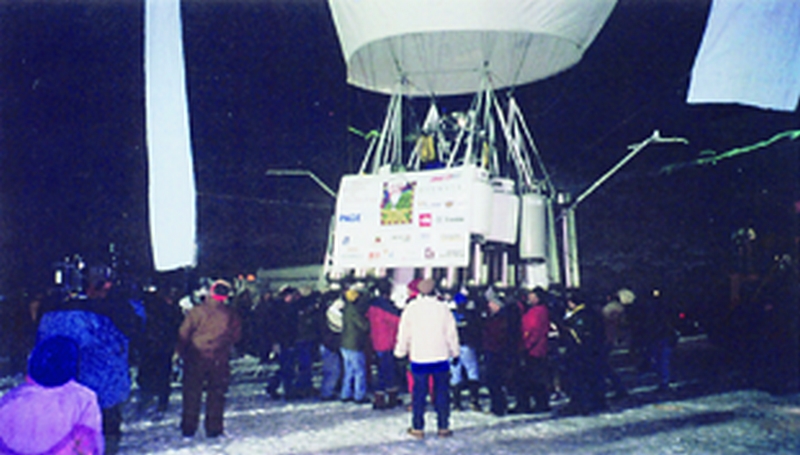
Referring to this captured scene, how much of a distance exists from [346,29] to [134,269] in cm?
1282

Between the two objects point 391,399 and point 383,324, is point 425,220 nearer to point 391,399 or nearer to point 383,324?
point 383,324

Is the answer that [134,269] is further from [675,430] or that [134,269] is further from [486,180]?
[675,430]

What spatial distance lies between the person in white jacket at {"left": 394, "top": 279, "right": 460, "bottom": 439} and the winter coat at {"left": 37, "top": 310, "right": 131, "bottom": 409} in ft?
10.4

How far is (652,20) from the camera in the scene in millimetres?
13055

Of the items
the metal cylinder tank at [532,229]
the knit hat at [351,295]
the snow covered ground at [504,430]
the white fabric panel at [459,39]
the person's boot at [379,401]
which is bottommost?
the snow covered ground at [504,430]

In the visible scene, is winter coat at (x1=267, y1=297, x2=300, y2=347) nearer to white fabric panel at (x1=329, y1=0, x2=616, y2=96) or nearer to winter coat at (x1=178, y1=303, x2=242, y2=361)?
winter coat at (x1=178, y1=303, x2=242, y2=361)

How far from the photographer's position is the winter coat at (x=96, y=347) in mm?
5441

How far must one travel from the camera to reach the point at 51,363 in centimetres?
304

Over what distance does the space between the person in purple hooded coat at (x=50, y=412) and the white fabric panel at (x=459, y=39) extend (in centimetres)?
781

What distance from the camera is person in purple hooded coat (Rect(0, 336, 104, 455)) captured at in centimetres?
299

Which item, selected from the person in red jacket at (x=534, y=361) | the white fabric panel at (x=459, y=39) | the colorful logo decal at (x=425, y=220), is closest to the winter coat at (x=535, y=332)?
the person in red jacket at (x=534, y=361)

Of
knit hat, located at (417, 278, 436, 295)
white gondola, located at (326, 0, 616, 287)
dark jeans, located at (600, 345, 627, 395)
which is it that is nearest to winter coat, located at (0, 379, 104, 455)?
knit hat, located at (417, 278, 436, 295)

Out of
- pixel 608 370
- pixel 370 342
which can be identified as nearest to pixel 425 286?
pixel 370 342

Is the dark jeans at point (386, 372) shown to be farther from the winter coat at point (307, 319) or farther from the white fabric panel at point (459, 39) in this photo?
the white fabric panel at point (459, 39)
